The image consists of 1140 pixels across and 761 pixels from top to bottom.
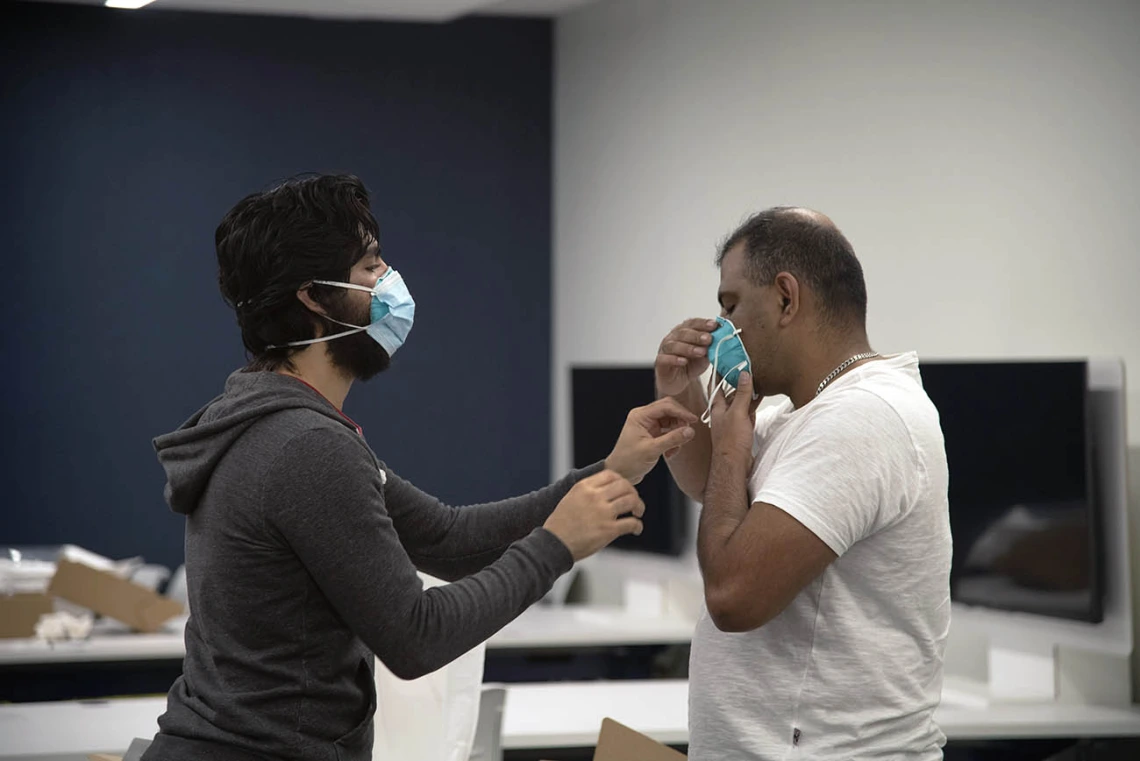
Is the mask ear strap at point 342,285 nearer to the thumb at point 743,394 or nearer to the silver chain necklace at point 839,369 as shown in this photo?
the thumb at point 743,394

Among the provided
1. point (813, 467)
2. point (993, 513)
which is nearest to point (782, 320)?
point (813, 467)

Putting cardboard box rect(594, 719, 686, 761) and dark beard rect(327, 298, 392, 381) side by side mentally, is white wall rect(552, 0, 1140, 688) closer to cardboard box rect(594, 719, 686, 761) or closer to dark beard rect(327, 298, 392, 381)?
cardboard box rect(594, 719, 686, 761)

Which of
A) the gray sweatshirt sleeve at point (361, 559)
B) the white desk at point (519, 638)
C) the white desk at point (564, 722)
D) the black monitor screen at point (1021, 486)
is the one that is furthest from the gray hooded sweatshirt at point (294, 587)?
the white desk at point (519, 638)

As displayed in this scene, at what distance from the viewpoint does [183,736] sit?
1598 millimetres

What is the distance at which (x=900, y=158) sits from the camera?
3.85 meters

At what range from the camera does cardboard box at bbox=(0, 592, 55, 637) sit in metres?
4.20

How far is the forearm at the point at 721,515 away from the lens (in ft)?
5.52

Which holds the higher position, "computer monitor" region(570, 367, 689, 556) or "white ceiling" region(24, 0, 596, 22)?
"white ceiling" region(24, 0, 596, 22)

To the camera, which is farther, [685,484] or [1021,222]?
[1021,222]

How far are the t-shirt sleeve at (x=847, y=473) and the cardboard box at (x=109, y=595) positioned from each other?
3183 millimetres

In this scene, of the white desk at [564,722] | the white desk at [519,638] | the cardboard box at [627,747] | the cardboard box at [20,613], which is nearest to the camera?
the cardboard box at [627,747]

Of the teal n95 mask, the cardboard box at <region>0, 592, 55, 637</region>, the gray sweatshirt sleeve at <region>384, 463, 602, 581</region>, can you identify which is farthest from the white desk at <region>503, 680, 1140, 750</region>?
the cardboard box at <region>0, 592, 55, 637</region>

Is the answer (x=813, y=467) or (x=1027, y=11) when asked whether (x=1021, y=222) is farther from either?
(x=813, y=467)

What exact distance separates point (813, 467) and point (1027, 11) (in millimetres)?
2220
